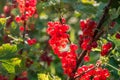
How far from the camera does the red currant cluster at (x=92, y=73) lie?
10.2ft

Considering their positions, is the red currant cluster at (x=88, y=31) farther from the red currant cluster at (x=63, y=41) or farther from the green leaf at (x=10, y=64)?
the green leaf at (x=10, y=64)

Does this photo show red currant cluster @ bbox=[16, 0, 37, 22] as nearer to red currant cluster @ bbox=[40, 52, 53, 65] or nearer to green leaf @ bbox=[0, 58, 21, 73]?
green leaf @ bbox=[0, 58, 21, 73]

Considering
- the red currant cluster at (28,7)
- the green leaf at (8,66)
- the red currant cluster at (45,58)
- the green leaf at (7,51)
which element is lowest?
the red currant cluster at (45,58)

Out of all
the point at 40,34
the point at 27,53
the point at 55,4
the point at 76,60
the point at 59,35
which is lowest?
the point at 40,34

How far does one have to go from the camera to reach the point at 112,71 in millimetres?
3320

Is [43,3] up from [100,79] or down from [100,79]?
up

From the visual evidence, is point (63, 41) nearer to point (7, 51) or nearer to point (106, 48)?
point (106, 48)

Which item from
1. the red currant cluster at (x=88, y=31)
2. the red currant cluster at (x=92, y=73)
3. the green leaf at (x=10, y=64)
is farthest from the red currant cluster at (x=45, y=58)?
the red currant cluster at (x=88, y=31)

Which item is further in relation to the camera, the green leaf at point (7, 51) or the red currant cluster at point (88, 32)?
the green leaf at point (7, 51)

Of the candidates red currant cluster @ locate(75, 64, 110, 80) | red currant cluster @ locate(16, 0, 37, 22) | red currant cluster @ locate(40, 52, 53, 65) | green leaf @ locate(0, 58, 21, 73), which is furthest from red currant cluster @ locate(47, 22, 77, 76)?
red currant cluster @ locate(40, 52, 53, 65)

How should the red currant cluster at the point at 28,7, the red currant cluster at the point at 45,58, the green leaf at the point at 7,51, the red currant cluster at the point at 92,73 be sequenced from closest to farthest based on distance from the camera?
the red currant cluster at the point at 92,73, the green leaf at the point at 7,51, the red currant cluster at the point at 28,7, the red currant cluster at the point at 45,58

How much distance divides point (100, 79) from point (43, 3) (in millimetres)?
746

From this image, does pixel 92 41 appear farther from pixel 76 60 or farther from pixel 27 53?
pixel 27 53

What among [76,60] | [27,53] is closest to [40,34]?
[27,53]
